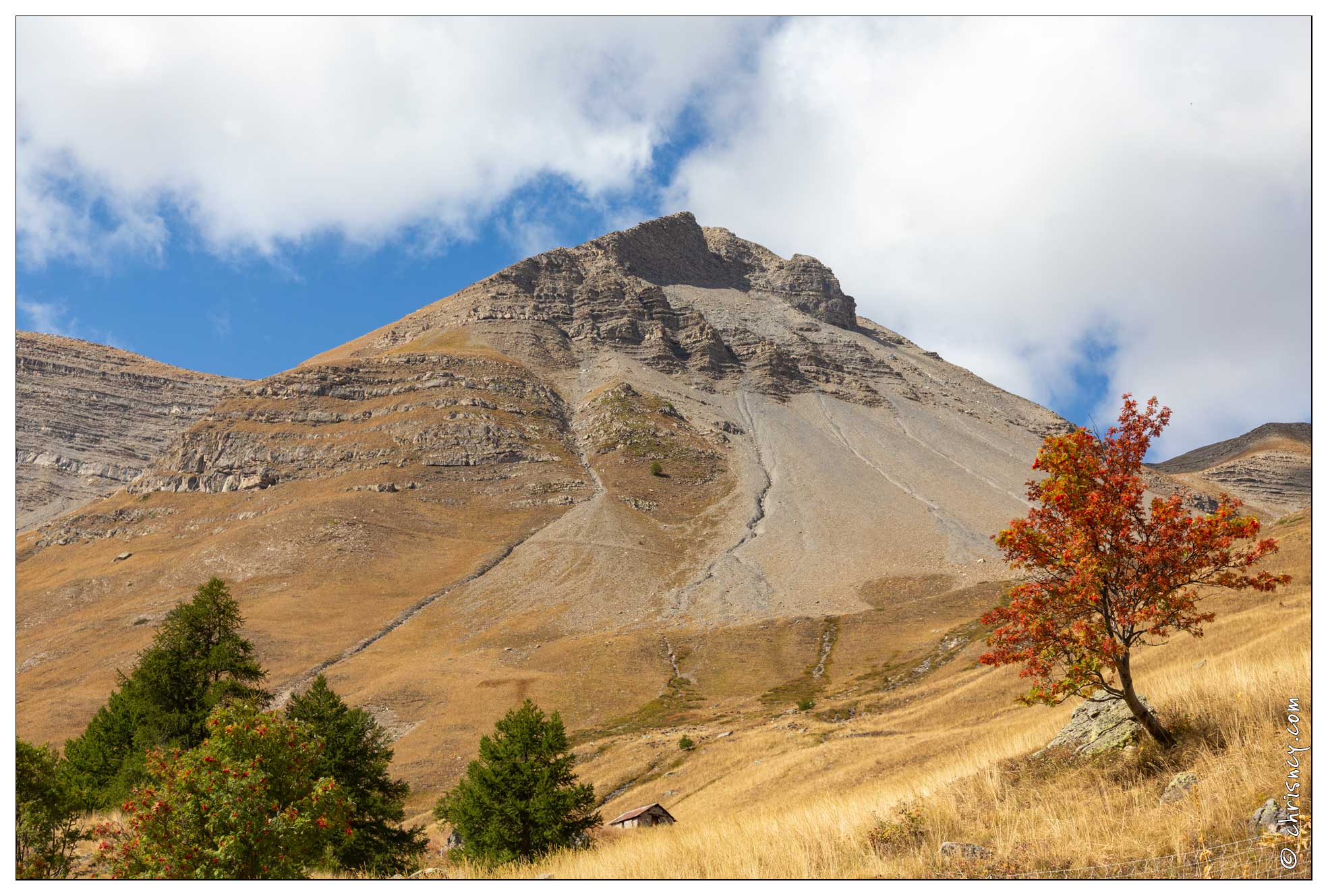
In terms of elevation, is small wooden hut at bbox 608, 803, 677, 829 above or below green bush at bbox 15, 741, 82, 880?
below

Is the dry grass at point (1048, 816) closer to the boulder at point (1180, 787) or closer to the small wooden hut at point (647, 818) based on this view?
the boulder at point (1180, 787)

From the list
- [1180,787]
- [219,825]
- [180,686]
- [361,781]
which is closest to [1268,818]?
[1180,787]

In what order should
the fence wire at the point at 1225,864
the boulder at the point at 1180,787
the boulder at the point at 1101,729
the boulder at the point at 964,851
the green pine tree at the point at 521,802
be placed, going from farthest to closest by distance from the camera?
Result: the green pine tree at the point at 521,802 → the boulder at the point at 1101,729 → the boulder at the point at 1180,787 → the boulder at the point at 964,851 → the fence wire at the point at 1225,864

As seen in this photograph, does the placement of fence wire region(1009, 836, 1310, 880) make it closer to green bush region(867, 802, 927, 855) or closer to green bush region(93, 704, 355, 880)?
green bush region(867, 802, 927, 855)

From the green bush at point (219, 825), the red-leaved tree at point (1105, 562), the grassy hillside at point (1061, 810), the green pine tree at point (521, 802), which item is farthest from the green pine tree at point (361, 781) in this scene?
the red-leaved tree at point (1105, 562)

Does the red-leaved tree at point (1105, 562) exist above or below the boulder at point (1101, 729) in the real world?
above

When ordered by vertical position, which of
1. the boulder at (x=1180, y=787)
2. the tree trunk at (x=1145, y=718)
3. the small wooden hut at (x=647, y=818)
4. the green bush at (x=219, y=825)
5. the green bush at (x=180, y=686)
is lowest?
the small wooden hut at (x=647, y=818)

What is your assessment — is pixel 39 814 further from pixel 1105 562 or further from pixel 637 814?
pixel 1105 562

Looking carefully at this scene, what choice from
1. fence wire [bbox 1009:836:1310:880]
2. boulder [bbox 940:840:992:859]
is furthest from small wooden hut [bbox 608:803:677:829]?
fence wire [bbox 1009:836:1310:880]
